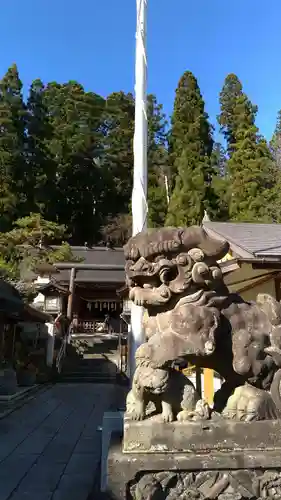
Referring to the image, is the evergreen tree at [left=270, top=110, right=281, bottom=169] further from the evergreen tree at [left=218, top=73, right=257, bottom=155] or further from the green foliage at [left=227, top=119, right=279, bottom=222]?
the evergreen tree at [left=218, top=73, right=257, bottom=155]

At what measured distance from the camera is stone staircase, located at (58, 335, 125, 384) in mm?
16823

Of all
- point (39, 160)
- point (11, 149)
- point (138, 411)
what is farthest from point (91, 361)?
point (39, 160)

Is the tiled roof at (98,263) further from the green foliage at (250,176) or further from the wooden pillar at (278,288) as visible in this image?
the wooden pillar at (278,288)

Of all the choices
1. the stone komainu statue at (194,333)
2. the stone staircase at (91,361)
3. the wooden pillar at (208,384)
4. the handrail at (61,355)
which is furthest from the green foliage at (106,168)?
the stone komainu statue at (194,333)

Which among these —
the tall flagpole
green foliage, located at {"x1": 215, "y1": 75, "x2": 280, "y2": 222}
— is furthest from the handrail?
the tall flagpole

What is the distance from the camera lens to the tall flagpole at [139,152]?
4840 mm

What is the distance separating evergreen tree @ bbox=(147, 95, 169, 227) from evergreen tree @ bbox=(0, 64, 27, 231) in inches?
395

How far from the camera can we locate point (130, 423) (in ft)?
7.28

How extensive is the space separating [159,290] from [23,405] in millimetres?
8190

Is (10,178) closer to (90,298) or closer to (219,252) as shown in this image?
(90,298)

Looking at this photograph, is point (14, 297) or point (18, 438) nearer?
point (18, 438)

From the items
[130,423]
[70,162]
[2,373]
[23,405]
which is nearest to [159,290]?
[130,423]

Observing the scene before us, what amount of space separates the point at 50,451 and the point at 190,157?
27.4 metres

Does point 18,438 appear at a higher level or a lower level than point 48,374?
higher
